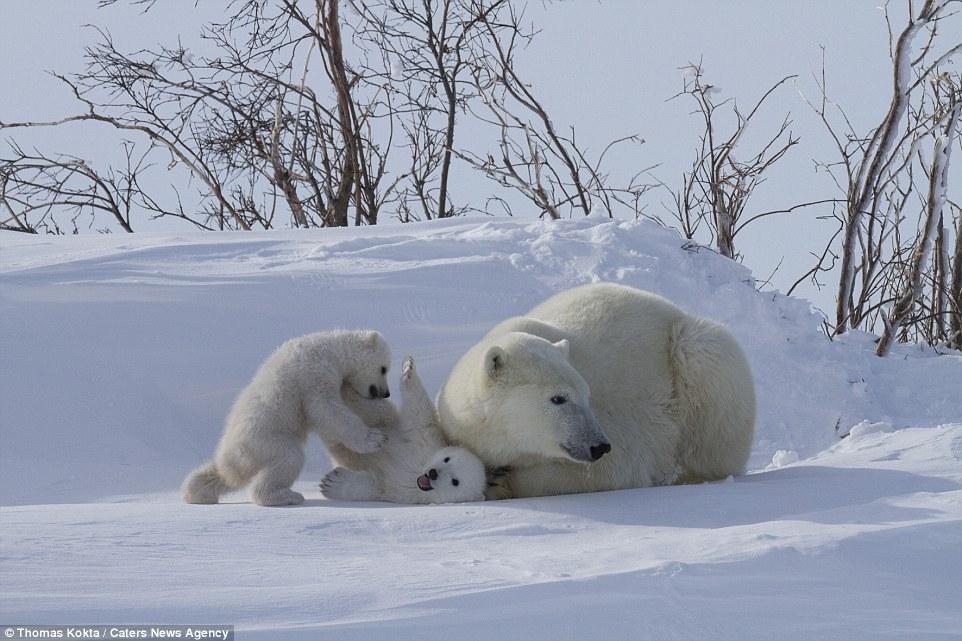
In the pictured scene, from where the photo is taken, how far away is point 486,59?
9.88m

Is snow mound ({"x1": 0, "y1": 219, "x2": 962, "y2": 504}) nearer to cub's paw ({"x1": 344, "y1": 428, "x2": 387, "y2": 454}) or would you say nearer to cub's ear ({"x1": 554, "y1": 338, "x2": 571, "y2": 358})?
cub's paw ({"x1": 344, "y1": 428, "x2": 387, "y2": 454})

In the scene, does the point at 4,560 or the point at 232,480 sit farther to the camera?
the point at 232,480

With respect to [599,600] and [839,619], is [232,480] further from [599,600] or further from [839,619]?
[839,619]

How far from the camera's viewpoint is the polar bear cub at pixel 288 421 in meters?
4.07

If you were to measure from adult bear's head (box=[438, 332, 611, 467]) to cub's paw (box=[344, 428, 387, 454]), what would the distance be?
0.26 meters

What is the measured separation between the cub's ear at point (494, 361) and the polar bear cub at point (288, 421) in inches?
18.6

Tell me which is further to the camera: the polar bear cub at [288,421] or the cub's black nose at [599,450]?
the polar bear cub at [288,421]

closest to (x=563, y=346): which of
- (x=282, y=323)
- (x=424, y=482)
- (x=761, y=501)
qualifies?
(x=424, y=482)

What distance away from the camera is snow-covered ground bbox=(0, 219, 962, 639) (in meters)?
2.54

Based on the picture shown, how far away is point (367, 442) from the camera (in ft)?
13.7

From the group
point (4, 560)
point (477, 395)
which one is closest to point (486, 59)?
point (477, 395)

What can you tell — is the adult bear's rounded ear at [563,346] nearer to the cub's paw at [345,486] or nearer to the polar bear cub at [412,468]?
the polar bear cub at [412,468]

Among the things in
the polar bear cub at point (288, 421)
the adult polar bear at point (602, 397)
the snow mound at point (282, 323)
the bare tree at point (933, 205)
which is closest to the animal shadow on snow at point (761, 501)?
the adult polar bear at point (602, 397)

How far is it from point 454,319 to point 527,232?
1.22 meters
